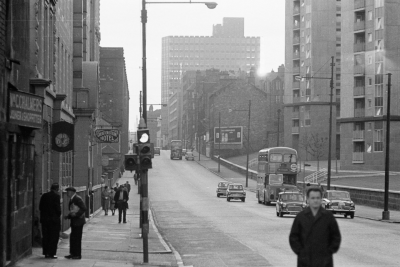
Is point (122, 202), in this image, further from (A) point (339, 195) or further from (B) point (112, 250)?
(B) point (112, 250)

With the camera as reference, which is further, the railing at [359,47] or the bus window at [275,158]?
the railing at [359,47]

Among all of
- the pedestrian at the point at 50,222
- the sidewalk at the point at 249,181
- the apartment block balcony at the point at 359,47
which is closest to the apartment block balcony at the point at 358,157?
the apartment block balcony at the point at 359,47

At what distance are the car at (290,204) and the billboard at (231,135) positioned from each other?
8820cm

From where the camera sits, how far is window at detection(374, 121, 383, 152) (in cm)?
8162

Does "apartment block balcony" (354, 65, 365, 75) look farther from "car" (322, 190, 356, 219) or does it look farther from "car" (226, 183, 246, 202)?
"car" (322, 190, 356, 219)

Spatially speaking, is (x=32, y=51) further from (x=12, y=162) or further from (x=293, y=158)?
(x=293, y=158)

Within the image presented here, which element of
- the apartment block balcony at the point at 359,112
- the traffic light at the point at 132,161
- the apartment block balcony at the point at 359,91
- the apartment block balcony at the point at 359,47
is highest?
the apartment block balcony at the point at 359,47

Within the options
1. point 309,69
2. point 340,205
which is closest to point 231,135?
point 309,69

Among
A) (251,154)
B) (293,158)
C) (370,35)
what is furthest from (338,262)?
(251,154)

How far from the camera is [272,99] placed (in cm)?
14425

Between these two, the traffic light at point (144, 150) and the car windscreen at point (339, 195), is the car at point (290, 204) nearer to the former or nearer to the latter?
the car windscreen at point (339, 195)

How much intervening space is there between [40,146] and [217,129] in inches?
4394

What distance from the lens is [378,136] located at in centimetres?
8225

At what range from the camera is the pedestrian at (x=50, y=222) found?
65.8ft
